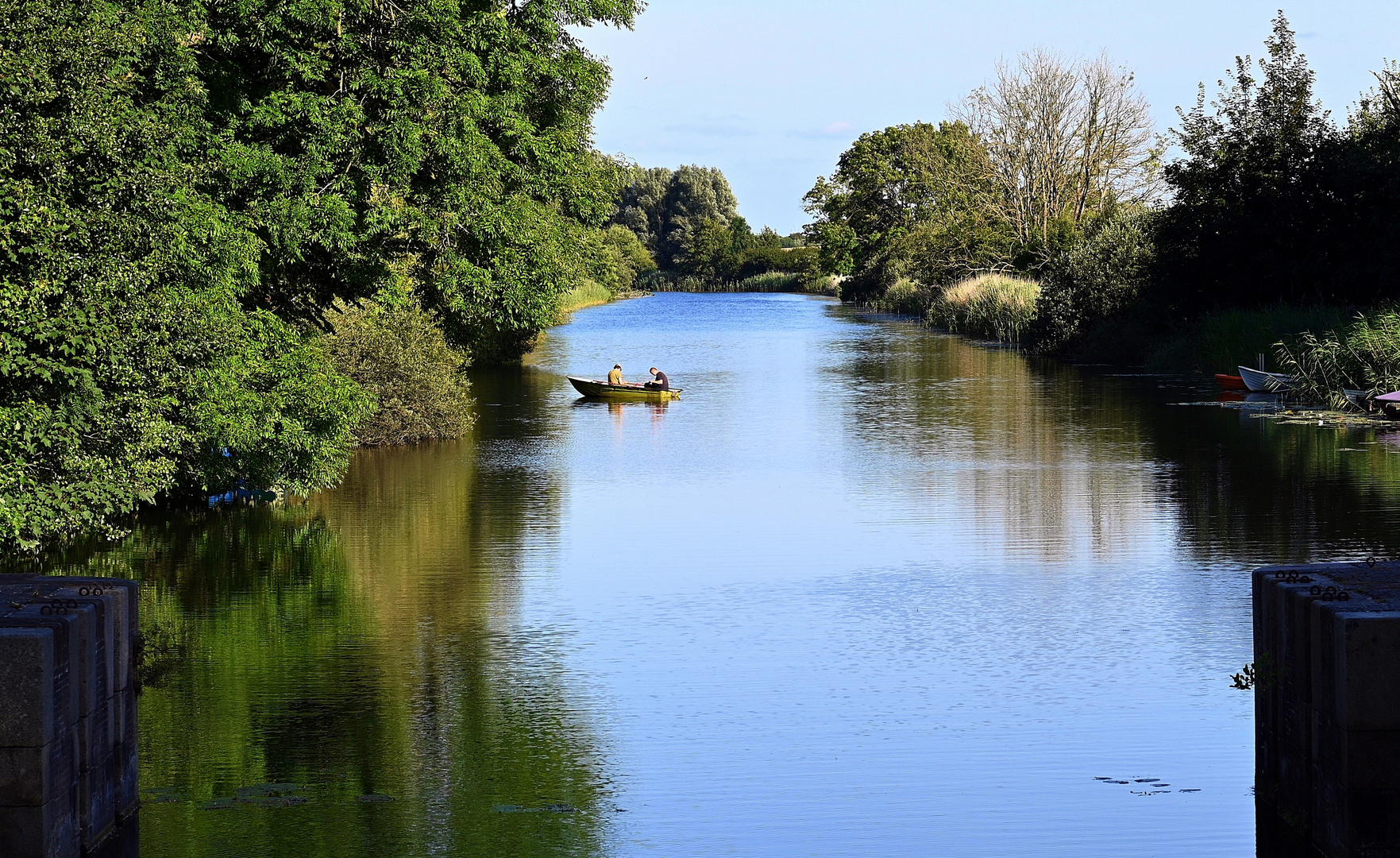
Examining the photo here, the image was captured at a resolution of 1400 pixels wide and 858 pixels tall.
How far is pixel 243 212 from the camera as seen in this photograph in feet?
60.1

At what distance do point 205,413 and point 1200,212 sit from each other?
111 ft

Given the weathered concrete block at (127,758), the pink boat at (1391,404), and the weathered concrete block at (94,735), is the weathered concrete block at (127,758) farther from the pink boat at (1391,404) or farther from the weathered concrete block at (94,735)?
the pink boat at (1391,404)

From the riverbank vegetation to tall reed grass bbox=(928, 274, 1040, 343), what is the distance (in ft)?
126

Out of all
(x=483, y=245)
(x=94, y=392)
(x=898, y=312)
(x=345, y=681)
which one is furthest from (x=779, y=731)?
(x=898, y=312)

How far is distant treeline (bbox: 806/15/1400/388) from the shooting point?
39.2m

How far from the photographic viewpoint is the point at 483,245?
20.4 metres

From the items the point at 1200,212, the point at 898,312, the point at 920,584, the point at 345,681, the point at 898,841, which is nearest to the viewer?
the point at 898,841

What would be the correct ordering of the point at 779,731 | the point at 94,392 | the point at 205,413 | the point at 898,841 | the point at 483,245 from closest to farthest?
1. the point at 898,841
2. the point at 779,731
3. the point at 94,392
4. the point at 205,413
5. the point at 483,245

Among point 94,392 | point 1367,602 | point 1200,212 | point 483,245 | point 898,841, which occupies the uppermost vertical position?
point 1200,212

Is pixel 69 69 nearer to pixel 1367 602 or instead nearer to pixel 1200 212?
pixel 1367 602

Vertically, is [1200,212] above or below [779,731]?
above

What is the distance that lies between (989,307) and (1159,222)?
1769 cm

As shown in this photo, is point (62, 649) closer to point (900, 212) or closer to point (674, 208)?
point (900, 212)

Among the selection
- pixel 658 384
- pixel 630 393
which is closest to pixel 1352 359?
pixel 658 384
